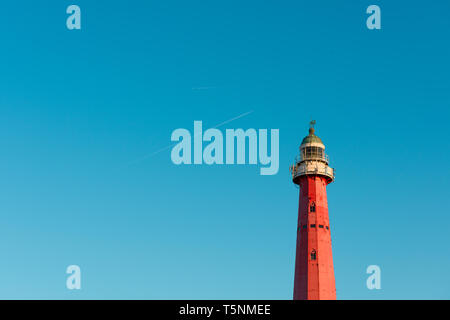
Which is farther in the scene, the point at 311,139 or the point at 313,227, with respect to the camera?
the point at 311,139

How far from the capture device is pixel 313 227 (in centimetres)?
8794

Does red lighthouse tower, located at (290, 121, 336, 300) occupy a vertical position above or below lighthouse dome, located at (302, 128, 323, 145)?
below

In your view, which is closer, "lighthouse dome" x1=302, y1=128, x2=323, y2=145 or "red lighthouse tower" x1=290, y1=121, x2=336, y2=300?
"red lighthouse tower" x1=290, y1=121, x2=336, y2=300

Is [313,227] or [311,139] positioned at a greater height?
[311,139]

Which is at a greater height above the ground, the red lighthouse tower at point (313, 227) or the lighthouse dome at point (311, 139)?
the lighthouse dome at point (311, 139)

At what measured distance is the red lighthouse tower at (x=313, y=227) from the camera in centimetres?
8462

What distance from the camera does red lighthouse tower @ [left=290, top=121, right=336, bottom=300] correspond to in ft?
278

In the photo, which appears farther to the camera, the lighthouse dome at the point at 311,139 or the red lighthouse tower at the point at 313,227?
the lighthouse dome at the point at 311,139
